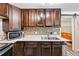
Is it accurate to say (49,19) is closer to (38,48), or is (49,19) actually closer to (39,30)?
(39,30)

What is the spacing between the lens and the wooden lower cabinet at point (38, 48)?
402 centimetres

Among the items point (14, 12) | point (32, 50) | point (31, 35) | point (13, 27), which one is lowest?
point (32, 50)

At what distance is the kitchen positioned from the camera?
3.83m

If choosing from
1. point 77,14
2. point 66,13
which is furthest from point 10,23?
point 77,14

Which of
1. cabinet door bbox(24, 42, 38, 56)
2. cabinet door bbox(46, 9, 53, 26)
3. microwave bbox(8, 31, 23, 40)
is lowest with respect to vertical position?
cabinet door bbox(24, 42, 38, 56)

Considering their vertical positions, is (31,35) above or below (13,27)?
below

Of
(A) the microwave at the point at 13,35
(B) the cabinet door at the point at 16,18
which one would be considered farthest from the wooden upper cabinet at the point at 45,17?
(A) the microwave at the point at 13,35

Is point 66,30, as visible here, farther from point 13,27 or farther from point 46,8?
point 13,27

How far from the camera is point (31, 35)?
4883 millimetres

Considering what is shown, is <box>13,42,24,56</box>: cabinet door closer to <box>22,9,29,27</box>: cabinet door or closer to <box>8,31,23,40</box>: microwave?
<box>8,31,23,40</box>: microwave

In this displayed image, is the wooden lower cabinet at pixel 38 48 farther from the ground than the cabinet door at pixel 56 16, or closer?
closer

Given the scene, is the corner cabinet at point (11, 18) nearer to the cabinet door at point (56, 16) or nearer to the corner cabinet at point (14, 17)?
the corner cabinet at point (14, 17)

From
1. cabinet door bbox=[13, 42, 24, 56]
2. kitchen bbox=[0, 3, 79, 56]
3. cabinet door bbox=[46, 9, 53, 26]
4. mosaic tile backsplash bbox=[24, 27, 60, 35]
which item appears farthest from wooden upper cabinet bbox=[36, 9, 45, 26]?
cabinet door bbox=[13, 42, 24, 56]

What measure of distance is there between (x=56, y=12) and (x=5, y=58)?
12.6 feet
